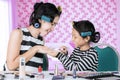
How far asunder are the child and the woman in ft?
0.66

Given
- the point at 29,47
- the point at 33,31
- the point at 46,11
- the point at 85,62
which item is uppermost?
the point at 46,11

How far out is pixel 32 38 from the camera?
2244mm

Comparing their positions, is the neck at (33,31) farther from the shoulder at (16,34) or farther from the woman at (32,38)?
the shoulder at (16,34)

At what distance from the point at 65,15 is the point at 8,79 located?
2959mm

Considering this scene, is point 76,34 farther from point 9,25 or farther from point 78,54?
point 9,25

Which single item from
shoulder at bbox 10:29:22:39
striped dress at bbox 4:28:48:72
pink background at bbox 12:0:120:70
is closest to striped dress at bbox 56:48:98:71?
striped dress at bbox 4:28:48:72

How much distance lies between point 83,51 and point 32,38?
408 millimetres

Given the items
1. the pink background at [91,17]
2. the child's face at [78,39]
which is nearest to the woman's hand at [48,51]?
the child's face at [78,39]

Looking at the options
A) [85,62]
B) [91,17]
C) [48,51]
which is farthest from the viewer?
[91,17]

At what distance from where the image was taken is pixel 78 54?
228 cm

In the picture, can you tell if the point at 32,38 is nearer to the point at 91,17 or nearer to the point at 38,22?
the point at 38,22

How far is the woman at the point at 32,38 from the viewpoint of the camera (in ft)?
6.86

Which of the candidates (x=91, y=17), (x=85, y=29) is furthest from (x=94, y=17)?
(x=85, y=29)

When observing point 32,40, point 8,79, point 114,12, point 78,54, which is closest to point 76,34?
point 78,54
